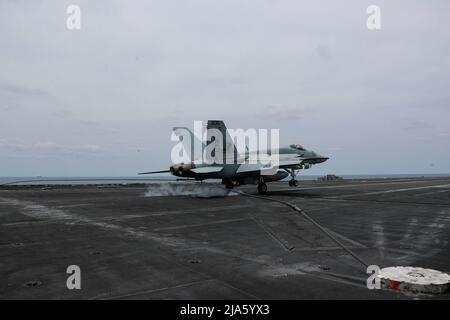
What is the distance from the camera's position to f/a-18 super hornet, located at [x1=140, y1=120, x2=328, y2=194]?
1107 inches

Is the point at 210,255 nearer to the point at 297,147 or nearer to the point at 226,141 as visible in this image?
the point at 226,141

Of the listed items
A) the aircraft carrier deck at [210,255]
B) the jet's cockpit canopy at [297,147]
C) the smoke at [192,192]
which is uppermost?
the jet's cockpit canopy at [297,147]

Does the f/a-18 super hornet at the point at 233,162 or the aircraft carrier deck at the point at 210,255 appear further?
the f/a-18 super hornet at the point at 233,162

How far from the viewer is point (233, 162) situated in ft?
101

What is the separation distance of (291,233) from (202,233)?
3.16m

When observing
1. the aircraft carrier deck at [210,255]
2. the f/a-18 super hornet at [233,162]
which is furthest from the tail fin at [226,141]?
the aircraft carrier deck at [210,255]

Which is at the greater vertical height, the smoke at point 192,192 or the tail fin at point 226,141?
the tail fin at point 226,141

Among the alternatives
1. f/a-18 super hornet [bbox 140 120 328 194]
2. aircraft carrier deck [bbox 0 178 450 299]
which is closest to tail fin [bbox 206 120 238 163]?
f/a-18 super hornet [bbox 140 120 328 194]

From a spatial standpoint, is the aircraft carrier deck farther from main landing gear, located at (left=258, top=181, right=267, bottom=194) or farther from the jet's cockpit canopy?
the jet's cockpit canopy

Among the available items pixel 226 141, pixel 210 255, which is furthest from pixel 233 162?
pixel 210 255

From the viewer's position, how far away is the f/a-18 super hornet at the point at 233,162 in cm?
2812

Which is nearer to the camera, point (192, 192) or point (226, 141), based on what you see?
point (226, 141)

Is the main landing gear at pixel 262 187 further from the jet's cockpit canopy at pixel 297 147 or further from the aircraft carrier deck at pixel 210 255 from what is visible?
the aircraft carrier deck at pixel 210 255

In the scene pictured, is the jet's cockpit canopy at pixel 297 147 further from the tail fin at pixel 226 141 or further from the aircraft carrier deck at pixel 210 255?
the aircraft carrier deck at pixel 210 255
